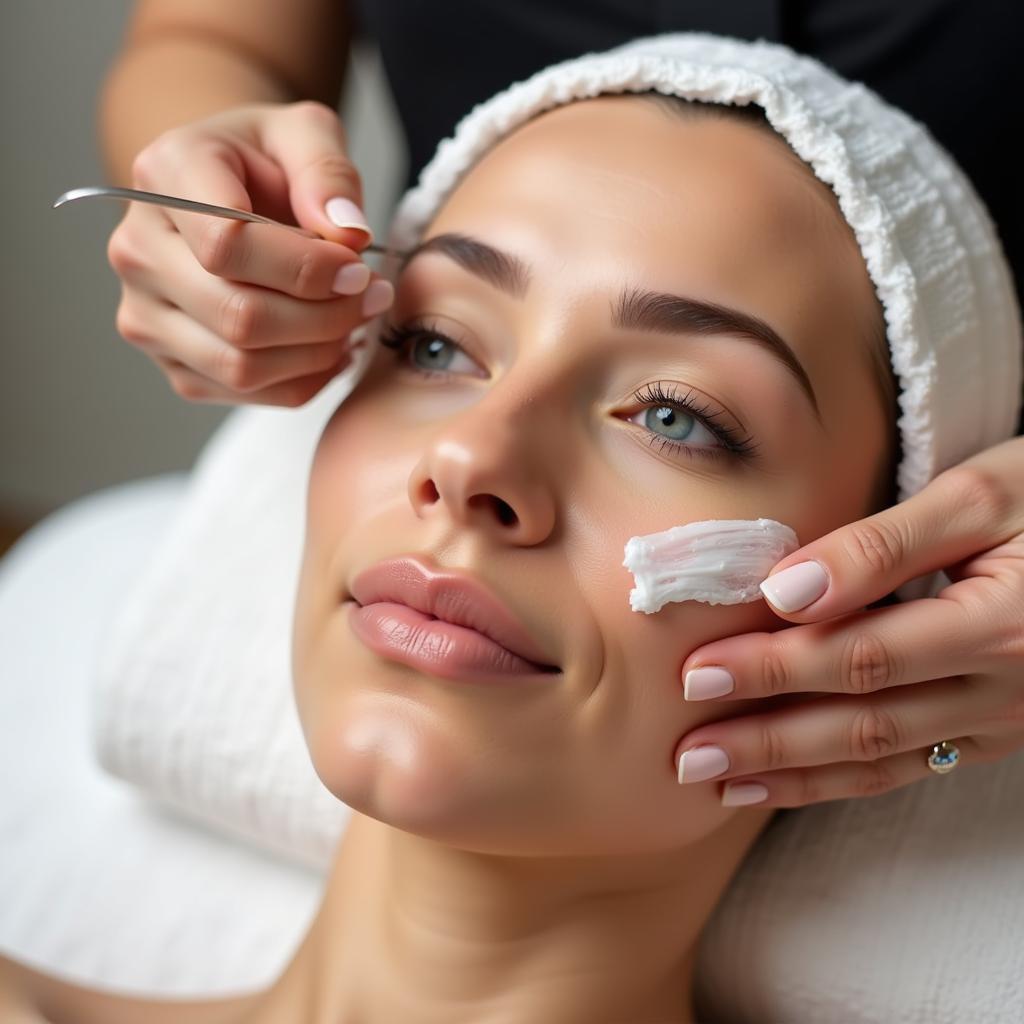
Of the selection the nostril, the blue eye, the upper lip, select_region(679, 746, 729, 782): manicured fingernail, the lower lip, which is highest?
the blue eye

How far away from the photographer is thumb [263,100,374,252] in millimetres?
991

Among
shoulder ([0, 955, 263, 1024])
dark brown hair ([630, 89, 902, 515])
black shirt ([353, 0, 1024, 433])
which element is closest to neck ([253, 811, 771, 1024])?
shoulder ([0, 955, 263, 1024])

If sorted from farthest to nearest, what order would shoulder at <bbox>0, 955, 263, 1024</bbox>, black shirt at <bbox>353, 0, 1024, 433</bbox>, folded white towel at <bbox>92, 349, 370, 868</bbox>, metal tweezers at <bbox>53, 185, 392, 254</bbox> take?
folded white towel at <bbox>92, 349, 370, 868</bbox> < black shirt at <bbox>353, 0, 1024, 433</bbox> < shoulder at <bbox>0, 955, 263, 1024</bbox> < metal tweezers at <bbox>53, 185, 392, 254</bbox>

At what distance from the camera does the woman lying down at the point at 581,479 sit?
0.90 meters

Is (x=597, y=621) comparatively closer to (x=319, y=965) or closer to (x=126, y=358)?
(x=319, y=965)

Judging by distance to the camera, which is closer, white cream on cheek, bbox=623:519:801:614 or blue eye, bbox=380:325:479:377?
white cream on cheek, bbox=623:519:801:614

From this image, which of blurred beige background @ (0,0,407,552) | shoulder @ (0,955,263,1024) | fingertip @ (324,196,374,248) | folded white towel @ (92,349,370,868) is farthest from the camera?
blurred beige background @ (0,0,407,552)

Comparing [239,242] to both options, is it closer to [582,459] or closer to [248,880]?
[582,459]

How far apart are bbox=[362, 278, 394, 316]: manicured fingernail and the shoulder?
1.99 ft

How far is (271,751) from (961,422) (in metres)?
0.77

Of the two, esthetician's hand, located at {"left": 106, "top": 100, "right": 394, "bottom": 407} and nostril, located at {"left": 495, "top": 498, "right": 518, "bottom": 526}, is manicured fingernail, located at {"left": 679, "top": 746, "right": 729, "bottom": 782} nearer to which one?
nostril, located at {"left": 495, "top": 498, "right": 518, "bottom": 526}

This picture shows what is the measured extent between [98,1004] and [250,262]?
0.67 meters

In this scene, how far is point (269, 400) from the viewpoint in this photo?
1.06 metres

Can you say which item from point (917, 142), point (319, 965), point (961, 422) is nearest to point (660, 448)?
point (961, 422)
